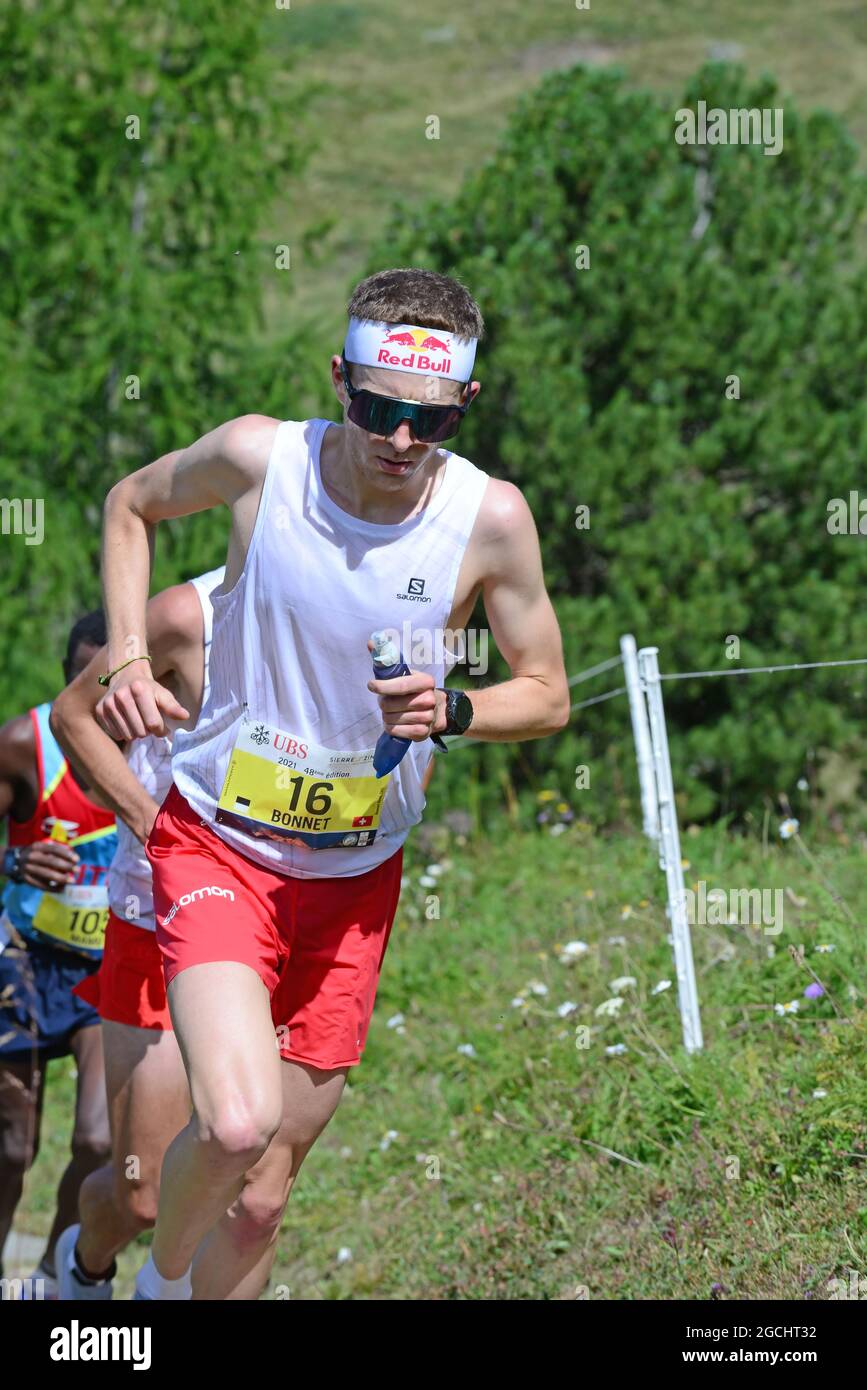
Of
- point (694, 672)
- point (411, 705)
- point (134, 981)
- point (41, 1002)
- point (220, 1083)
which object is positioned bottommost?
point (694, 672)

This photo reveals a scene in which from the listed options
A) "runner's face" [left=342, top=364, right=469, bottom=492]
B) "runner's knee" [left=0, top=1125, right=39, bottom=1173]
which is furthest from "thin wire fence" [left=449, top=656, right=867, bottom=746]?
"runner's knee" [left=0, top=1125, right=39, bottom=1173]

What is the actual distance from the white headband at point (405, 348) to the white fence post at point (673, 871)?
219cm

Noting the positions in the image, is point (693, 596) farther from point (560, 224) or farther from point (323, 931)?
point (323, 931)

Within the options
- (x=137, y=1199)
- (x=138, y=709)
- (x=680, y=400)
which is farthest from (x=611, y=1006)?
(x=680, y=400)

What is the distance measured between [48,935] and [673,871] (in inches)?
85.5

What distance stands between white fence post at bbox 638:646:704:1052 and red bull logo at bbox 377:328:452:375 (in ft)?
7.28

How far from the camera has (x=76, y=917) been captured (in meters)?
5.55

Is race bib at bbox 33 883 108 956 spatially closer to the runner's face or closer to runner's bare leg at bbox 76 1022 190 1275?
runner's bare leg at bbox 76 1022 190 1275

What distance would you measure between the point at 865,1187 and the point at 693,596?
25.2 ft

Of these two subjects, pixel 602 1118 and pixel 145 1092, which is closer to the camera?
pixel 145 1092

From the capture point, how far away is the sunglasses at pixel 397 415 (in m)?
3.49

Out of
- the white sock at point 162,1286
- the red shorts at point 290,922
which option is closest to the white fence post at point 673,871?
the red shorts at point 290,922

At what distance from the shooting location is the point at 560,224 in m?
11.6

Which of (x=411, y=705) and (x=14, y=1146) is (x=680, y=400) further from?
(x=411, y=705)
